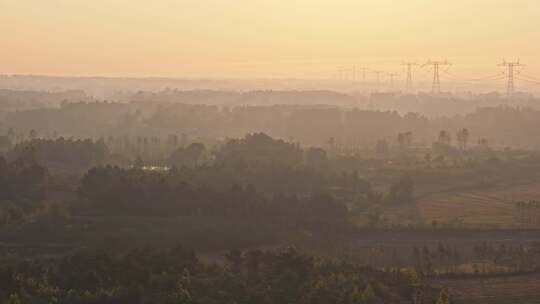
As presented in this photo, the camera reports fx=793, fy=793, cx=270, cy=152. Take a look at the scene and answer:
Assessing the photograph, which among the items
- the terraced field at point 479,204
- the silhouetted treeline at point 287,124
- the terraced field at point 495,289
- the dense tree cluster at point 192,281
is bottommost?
the terraced field at point 495,289

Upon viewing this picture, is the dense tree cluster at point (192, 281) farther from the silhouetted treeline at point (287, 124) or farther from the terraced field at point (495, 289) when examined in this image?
the silhouetted treeline at point (287, 124)

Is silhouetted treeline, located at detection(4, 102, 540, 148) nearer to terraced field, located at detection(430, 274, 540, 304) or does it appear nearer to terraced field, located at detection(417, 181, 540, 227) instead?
terraced field, located at detection(417, 181, 540, 227)

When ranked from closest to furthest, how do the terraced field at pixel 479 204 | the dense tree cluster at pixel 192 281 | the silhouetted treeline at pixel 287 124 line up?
the dense tree cluster at pixel 192 281 < the terraced field at pixel 479 204 < the silhouetted treeline at pixel 287 124

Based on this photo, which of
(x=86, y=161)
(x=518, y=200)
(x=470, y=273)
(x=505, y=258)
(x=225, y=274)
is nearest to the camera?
(x=225, y=274)

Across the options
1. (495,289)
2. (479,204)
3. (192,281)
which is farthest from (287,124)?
(192,281)

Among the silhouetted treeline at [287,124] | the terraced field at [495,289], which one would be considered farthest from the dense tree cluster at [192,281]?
the silhouetted treeline at [287,124]

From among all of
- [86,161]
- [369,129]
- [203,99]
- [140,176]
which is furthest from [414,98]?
[140,176]

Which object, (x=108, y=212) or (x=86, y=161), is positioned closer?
(x=108, y=212)

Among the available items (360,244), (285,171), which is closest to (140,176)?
(285,171)

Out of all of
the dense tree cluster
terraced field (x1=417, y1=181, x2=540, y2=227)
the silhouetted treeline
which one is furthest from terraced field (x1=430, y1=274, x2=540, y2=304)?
the silhouetted treeline

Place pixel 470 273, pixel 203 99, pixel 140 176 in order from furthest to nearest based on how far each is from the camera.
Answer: pixel 203 99, pixel 140 176, pixel 470 273

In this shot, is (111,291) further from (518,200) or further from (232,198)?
(518,200)
